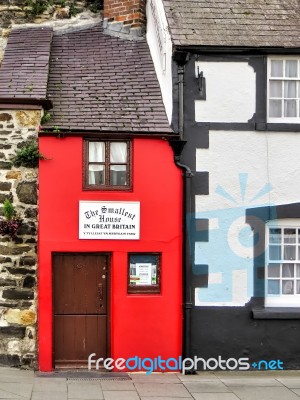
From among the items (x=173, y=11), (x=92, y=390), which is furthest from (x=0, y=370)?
(x=173, y=11)

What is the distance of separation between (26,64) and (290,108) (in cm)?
510

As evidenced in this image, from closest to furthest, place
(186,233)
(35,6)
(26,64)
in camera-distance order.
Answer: (186,233) → (26,64) → (35,6)

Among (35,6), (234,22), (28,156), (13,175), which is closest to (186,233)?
(28,156)

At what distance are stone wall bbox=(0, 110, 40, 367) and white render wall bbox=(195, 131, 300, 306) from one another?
291 cm

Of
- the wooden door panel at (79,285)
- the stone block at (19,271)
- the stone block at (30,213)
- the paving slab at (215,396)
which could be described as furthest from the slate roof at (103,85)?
the paving slab at (215,396)

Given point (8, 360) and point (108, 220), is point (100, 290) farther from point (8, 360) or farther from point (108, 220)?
point (8, 360)

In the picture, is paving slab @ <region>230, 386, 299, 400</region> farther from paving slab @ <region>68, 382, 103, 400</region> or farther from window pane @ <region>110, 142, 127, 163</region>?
window pane @ <region>110, 142, 127, 163</region>

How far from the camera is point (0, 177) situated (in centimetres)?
1164

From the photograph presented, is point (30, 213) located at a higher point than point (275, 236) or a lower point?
higher

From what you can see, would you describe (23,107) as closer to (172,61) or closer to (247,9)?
(172,61)

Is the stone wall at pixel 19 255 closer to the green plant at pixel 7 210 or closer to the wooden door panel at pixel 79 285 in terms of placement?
the green plant at pixel 7 210

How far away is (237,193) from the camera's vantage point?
11906 mm

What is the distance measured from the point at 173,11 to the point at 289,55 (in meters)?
2.30

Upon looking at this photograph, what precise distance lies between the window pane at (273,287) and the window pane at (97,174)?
11.6 ft
